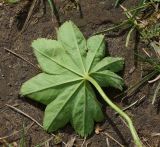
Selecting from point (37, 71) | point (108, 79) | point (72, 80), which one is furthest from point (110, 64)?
point (37, 71)

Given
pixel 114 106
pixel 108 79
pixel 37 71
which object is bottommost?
pixel 114 106

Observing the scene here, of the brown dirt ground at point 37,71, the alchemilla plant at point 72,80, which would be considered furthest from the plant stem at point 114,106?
the brown dirt ground at point 37,71

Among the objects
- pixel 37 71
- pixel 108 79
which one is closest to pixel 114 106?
pixel 108 79

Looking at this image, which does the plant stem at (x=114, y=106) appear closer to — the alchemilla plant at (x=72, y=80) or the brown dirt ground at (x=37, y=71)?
the alchemilla plant at (x=72, y=80)

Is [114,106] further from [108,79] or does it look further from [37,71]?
[37,71]

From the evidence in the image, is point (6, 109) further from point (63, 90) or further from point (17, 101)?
point (63, 90)

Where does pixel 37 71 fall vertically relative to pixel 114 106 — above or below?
above

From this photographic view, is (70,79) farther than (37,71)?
No
